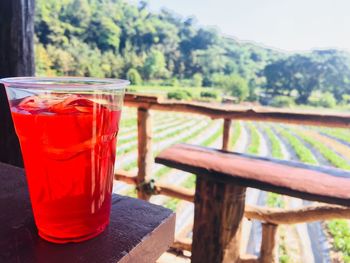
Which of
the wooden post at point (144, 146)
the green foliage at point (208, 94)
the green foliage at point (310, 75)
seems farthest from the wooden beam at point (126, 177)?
the green foliage at point (208, 94)

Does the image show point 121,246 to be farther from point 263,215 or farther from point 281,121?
point 281,121

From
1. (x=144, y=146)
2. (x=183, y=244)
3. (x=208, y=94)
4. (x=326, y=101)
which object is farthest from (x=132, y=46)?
(x=183, y=244)

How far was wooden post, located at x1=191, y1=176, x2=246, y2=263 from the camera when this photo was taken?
1.12 m

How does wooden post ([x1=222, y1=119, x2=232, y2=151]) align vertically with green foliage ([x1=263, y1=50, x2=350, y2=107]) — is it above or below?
below

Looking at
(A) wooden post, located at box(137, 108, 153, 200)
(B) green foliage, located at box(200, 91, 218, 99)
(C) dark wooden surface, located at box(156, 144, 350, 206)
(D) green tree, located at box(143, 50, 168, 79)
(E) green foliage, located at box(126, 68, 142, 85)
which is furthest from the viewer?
(B) green foliage, located at box(200, 91, 218, 99)

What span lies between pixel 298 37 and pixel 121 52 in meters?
43.5

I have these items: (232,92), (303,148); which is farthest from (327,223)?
(232,92)

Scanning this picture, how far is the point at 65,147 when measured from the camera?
0.27 m

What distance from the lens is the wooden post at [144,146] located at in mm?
2238

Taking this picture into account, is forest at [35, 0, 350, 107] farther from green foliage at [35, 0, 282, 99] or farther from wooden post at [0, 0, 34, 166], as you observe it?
wooden post at [0, 0, 34, 166]

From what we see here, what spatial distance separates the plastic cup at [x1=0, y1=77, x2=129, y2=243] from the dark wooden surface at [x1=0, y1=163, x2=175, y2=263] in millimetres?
16

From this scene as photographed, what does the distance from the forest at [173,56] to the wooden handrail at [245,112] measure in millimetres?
Result: 11225

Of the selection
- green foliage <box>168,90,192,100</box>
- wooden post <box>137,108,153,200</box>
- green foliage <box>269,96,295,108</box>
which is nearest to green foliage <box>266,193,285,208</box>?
green foliage <box>168,90,192,100</box>

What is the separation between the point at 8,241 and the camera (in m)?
0.30
